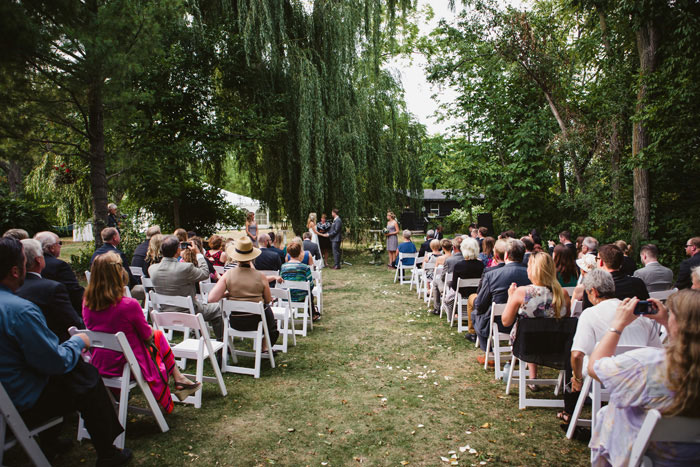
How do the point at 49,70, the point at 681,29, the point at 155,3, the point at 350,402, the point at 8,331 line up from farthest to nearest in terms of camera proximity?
1. the point at 681,29
2. the point at 155,3
3. the point at 49,70
4. the point at 350,402
5. the point at 8,331

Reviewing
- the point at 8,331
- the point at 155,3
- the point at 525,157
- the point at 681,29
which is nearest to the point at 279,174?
the point at 155,3

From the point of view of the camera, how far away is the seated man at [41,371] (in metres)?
2.38

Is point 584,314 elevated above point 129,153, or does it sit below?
below

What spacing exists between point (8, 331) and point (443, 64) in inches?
570

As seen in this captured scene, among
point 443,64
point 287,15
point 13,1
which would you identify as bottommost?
point 13,1

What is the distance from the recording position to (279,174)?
13883 millimetres

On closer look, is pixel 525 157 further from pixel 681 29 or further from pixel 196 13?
pixel 196 13

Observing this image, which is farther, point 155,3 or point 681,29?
point 681,29

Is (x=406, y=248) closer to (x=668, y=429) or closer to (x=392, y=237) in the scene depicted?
(x=392, y=237)

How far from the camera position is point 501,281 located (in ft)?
15.6

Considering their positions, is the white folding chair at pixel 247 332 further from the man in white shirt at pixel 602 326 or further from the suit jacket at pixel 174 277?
the man in white shirt at pixel 602 326

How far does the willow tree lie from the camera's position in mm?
11992

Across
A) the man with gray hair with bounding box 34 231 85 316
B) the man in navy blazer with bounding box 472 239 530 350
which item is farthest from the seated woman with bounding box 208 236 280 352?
the man in navy blazer with bounding box 472 239 530 350

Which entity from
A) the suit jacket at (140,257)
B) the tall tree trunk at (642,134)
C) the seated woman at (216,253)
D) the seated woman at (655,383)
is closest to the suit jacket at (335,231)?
the seated woman at (216,253)
